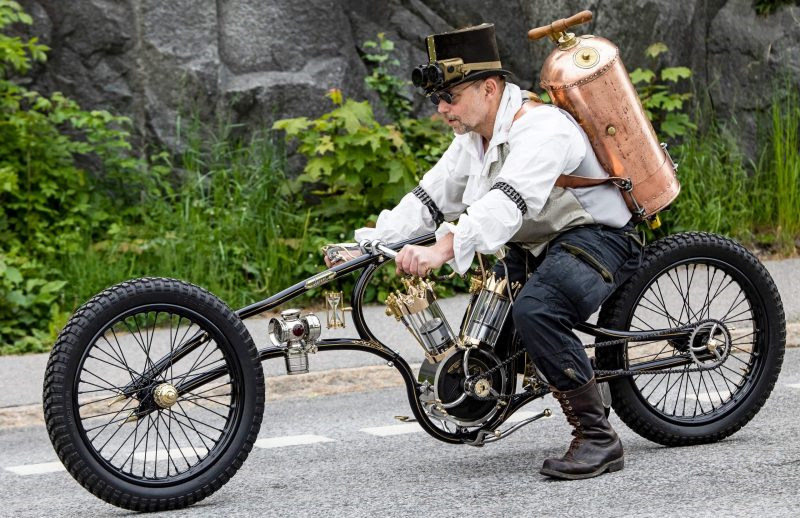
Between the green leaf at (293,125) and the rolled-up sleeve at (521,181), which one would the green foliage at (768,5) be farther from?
the rolled-up sleeve at (521,181)

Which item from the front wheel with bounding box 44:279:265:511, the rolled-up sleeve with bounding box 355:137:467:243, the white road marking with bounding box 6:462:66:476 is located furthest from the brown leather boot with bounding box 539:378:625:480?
the white road marking with bounding box 6:462:66:476

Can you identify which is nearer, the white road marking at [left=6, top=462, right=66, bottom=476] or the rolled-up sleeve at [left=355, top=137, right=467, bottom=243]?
the rolled-up sleeve at [left=355, top=137, right=467, bottom=243]

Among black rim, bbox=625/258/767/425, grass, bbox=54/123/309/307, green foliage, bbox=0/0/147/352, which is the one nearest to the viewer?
black rim, bbox=625/258/767/425

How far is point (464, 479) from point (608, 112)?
1.51m

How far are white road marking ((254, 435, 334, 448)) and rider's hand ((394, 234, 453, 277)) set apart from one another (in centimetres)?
165

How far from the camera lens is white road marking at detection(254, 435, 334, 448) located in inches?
254

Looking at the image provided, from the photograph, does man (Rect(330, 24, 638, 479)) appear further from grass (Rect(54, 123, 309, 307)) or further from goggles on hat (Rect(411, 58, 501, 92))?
grass (Rect(54, 123, 309, 307))

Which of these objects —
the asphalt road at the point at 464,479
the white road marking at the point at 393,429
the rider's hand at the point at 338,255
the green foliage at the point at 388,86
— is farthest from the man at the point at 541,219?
the green foliage at the point at 388,86

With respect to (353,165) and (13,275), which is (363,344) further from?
(353,165)

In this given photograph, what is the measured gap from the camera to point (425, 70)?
521 centimetres

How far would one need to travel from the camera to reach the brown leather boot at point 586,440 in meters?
5.32

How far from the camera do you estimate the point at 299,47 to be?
35.8ft

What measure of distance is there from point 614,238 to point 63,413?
7.05ft

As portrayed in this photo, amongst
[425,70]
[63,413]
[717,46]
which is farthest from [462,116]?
[717,46]
